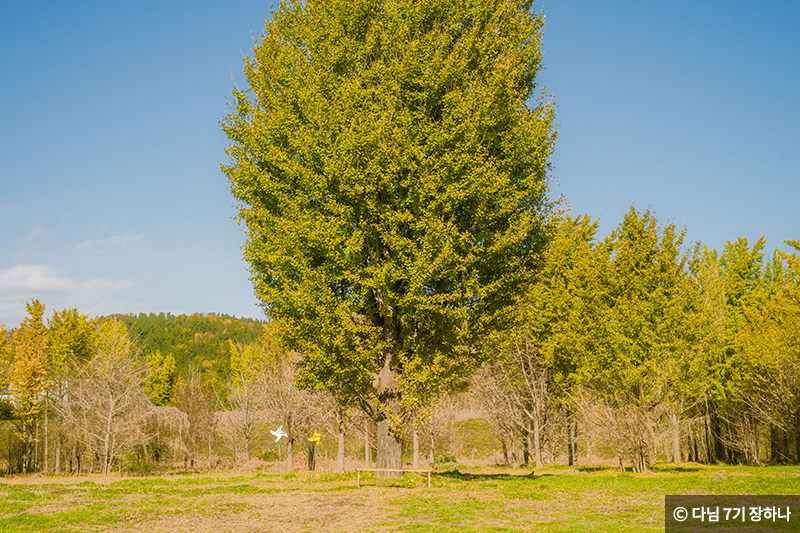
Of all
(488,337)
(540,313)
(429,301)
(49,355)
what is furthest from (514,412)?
(49,355)

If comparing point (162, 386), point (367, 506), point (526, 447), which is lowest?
point (526, 447)

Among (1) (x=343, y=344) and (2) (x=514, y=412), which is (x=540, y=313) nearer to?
(2) (x=514, y=412)

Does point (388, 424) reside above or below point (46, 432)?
above

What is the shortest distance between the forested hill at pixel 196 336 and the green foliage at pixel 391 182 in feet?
243

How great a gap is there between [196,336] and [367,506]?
131682mm

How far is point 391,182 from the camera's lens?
568 inches

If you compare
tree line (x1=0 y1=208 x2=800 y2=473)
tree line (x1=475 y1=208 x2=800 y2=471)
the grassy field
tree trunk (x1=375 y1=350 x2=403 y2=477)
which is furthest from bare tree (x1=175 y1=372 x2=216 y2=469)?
tree trunk (x1=375 y1=350 x2=403 y2=477)

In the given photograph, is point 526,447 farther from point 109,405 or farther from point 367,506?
point 367,506

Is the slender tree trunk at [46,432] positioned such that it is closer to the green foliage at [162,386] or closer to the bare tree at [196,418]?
the bare tree at [196,418]

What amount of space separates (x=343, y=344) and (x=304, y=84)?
7.82m

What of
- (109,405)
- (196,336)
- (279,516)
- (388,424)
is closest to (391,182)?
(388,424)

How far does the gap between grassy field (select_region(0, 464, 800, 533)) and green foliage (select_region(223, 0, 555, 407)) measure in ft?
9.97

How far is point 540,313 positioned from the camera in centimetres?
3114

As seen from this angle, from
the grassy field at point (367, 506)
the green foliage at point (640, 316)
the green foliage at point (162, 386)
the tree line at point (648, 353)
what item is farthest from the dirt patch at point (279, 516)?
the green foliage at point (162, 386)
